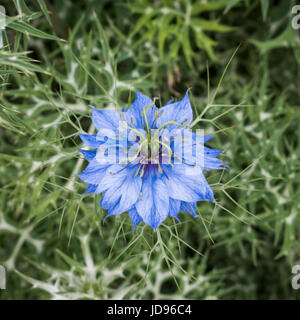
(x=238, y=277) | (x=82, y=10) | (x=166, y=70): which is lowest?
(x=238, y=277)

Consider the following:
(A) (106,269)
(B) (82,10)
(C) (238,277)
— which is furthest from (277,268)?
(B) (82,10)

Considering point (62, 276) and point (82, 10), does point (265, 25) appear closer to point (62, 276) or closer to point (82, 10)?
point (82, 10)

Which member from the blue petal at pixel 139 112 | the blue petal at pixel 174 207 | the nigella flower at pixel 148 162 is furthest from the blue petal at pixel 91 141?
the blue petal at pixel 174 207

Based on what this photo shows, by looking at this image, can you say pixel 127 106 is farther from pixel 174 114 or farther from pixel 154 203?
pixel 154 203

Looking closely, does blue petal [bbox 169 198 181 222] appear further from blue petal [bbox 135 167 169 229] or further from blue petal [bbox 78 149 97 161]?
blue petal [bbox 78 149 97 161]

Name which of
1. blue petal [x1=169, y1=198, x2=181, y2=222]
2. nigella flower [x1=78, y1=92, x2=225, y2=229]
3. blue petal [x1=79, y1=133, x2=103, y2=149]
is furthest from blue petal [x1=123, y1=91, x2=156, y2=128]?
blue petal [x1=169, y1=198, x2=181, y2=222]

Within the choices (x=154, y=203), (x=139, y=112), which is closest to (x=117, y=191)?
(x=154, y=203)
